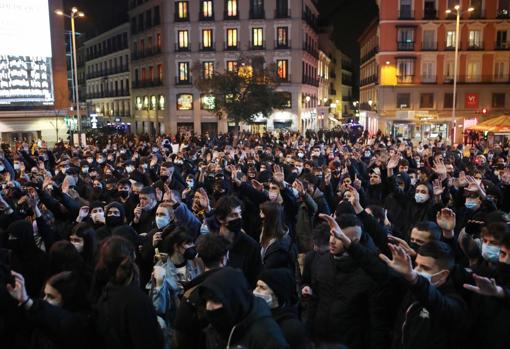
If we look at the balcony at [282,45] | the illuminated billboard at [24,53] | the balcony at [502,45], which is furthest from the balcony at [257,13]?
the balcony at [502,45]

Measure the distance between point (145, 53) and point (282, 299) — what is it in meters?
52.9

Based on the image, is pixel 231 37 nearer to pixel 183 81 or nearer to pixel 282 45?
pixel 282 45

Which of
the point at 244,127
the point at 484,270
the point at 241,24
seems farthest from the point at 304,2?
the point at 484,270

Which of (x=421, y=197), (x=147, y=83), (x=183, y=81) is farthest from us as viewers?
(x=147, y=83)

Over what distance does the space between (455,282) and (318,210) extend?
379cm

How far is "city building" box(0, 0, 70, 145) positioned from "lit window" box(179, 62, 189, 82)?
13149 millimetres

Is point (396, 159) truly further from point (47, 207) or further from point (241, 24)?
point (241, 24)

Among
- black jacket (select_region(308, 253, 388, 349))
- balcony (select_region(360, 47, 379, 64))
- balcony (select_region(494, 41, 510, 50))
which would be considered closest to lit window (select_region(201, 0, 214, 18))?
balcony (select_region(360, 47, 379, 64))

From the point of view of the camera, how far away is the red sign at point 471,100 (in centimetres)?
4647

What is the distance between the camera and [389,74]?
1881 inches

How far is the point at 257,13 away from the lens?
1864 inches

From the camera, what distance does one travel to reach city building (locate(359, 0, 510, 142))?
45.8 metres

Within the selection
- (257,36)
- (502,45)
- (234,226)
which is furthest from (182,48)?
(234,226)

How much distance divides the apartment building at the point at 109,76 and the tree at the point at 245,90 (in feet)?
69.6
